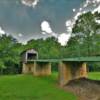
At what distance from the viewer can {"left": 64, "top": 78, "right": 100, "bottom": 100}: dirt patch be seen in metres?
21.6

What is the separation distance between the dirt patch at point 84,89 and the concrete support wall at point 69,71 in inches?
29.3

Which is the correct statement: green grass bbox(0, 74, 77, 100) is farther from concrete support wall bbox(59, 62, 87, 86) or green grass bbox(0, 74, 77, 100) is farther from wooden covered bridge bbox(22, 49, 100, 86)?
wooden covered bridge bbox(22, 49, 100, 86)

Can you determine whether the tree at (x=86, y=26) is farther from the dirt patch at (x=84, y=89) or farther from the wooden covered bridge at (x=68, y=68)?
the dirt patch at (x=84, y=89)

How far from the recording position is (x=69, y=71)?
1156 inches

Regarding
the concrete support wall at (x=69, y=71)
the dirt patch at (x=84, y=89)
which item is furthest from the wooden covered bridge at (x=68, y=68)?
the dirt patch at (x=84, y=89)

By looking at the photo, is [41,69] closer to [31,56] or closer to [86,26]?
[31,56]

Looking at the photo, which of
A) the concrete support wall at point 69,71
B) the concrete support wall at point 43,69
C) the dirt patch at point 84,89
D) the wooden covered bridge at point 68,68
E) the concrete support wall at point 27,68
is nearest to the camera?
the dirt patch at point 84,89

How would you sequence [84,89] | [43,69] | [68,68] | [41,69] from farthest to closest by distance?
[43,69] < [41,69] < [68,68] < [84,89]

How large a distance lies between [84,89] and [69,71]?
17.6ft

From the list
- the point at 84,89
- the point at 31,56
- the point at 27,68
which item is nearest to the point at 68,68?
the point at 84,89

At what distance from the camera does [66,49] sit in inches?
1147

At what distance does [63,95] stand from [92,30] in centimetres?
3143

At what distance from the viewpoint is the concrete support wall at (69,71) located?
28562mm

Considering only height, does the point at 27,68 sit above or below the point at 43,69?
above
